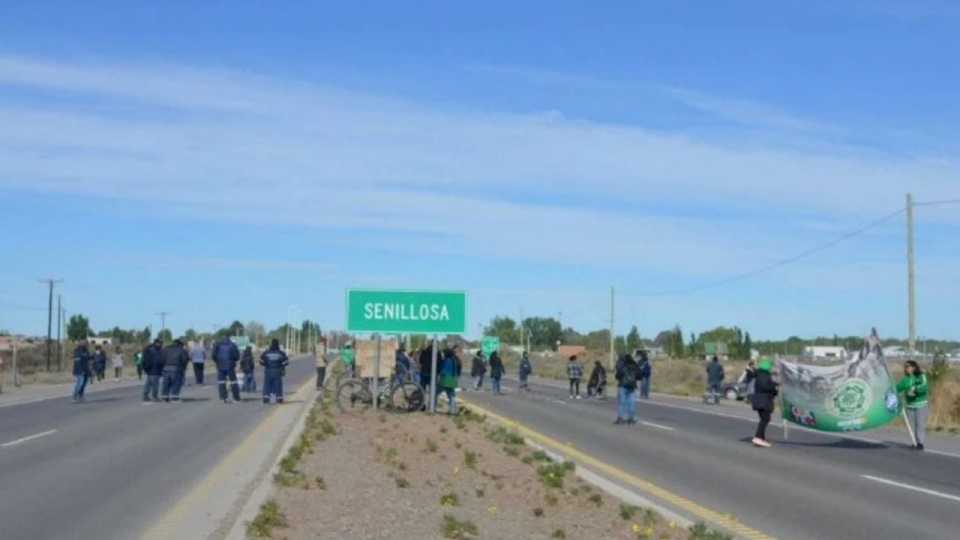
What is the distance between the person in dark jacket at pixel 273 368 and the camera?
29531 millimetres

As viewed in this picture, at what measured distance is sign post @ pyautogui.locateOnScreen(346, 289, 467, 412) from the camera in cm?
2633

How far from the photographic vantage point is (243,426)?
2330cm

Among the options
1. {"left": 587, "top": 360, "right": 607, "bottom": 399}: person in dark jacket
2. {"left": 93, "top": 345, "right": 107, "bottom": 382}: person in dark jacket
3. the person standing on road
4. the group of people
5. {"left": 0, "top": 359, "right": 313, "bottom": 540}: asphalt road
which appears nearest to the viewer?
{"left": 0, "top": 359, "right": 313, "bottom": 540}: asphalt road

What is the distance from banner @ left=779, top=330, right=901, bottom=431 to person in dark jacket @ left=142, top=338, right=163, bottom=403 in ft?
51.7

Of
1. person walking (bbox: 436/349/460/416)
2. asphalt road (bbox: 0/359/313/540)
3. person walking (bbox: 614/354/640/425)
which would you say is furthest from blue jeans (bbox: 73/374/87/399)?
person walking (bbox: 614/354/640/425)

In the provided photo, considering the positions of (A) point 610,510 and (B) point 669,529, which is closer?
(B) point 669,529

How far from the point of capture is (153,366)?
3123 centimetres

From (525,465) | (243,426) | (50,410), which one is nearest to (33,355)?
(50,410)

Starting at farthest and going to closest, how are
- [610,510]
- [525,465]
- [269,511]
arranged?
[525,465] < [610,510] < [269,511]

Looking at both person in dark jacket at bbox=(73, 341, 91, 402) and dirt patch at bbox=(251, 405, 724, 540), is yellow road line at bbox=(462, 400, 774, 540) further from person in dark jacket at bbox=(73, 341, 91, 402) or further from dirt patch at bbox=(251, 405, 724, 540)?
person in dark jacket at bbox=(73, 341, 91, 402)

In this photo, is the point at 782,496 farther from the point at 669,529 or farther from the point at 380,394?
the point at 380,394

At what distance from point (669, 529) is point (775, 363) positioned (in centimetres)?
1501

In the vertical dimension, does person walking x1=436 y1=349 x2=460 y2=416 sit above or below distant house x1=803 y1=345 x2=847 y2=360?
below

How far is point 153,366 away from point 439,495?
20.0m
